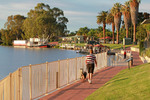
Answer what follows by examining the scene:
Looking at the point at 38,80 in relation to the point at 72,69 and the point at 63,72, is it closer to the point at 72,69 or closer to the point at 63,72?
the point at 63,72

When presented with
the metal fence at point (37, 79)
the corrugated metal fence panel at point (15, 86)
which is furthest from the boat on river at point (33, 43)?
the corrugated metal fence panel at point (15, 86)

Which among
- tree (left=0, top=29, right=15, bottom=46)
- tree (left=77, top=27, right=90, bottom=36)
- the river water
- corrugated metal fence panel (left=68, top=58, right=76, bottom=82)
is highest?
tree (left=77, top=27, right=90, bottom=36)

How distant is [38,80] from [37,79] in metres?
0.11

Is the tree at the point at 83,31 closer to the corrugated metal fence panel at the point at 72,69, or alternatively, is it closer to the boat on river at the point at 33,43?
the boat on river at the point at 33,43

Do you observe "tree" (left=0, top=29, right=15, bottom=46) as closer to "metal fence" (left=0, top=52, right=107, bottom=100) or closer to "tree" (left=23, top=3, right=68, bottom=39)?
"tree" (left=23, top=3, right=68, bottom=39)

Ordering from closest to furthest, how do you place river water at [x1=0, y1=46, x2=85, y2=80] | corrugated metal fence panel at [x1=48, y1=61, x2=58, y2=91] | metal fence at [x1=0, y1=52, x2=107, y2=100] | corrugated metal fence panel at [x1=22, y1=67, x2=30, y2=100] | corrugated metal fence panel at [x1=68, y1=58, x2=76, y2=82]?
metal fence at [x1=0, y1=52, x2=107, y2=100] → corrugated metal fence panel at [x1=22, y1=67, x2=30, y2=100] → corrugated metal fence panel at [x1=48, y1=61, x2=58, y2=91] → corrugated metal fence panel at [x1=68, y1=58, x2=76, y2=82] → river water at [x1=0, y1=46, x2=85, y2=80]

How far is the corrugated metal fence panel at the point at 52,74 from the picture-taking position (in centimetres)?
1072

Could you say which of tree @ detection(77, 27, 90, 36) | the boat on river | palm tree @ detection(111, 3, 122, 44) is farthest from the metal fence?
tree @ detection(77, 27, 90, 36)

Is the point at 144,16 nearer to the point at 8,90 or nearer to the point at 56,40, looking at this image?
the point at 56,40

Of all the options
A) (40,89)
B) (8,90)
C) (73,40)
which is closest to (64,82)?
(40,89)

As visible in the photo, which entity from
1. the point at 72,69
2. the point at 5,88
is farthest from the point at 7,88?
the point at 72,69

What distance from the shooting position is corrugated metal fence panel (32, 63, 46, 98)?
938cm

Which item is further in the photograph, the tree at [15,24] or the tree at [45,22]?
the tree at [15,24]

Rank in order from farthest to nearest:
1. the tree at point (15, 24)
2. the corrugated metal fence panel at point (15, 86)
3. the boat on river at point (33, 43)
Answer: the tree at point (15, 24), the boat on river at point (33, 43), the corrugated metal fence panel at point (15, 86)
